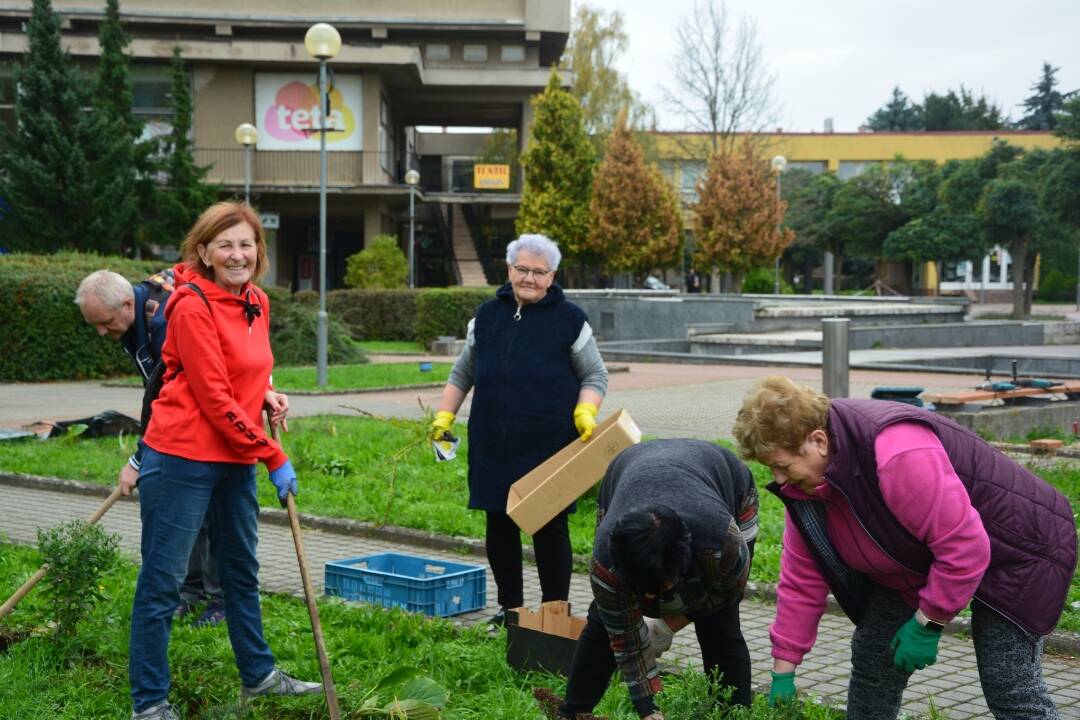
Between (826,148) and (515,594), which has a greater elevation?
(826,148)

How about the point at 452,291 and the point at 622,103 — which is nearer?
the point at 452,291

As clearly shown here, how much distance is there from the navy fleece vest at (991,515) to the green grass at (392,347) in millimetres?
23947

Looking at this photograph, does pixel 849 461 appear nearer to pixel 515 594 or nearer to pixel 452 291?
pixel 515 594

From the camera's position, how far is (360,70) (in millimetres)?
41156

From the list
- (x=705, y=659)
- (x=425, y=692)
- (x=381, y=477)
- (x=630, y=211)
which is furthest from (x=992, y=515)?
(x=630, y=211)

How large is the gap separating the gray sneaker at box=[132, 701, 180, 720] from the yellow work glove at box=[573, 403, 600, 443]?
76.2 inches

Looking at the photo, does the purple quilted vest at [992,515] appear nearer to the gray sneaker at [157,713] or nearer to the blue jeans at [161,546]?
the blue jeans at [161,546]

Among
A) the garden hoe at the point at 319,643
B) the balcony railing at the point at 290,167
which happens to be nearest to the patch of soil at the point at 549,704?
the garden hoe at the point at 319,643

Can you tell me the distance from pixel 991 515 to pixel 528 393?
253cm

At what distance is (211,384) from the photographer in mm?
4289

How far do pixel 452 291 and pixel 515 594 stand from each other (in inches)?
935

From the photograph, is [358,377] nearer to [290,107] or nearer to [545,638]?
[545,638]

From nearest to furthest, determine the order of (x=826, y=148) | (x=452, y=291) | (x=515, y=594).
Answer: (x=515, y=594)
(x=452, y=291)
(x=826, y=148)

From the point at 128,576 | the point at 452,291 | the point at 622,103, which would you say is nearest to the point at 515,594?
the point at 128,576
